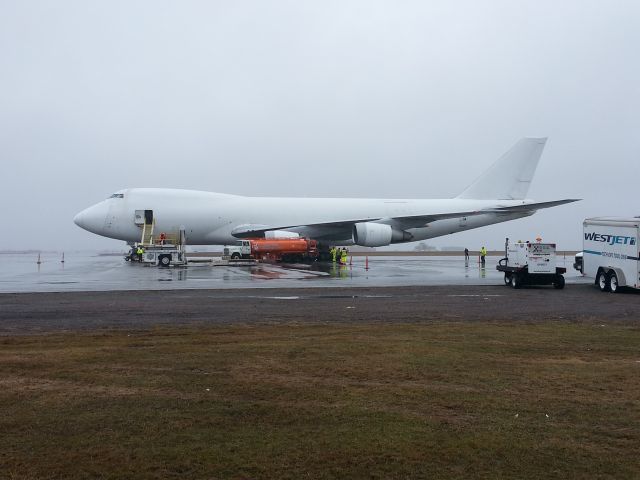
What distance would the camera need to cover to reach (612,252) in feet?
66.2

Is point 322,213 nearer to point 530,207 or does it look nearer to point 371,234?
point 371,234

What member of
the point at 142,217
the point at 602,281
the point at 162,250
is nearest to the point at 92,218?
the point at 142,217

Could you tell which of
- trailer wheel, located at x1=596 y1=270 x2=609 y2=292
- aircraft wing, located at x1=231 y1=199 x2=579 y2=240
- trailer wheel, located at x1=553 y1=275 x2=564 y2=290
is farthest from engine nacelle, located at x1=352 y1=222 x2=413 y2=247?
trailer wheel, located at x1=596 y1=270 x2=609 y2=292

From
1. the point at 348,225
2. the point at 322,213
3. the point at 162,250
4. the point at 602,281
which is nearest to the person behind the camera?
the point at 602,281

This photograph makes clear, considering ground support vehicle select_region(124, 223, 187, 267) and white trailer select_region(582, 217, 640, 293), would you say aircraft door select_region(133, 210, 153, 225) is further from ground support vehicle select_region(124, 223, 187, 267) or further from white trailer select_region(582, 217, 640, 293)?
white trailer select_region(582, 217, 640, 293)

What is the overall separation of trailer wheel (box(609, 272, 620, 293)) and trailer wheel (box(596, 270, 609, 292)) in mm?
190

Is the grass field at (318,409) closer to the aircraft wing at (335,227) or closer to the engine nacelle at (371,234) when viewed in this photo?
the engine nacelle at (371,234)

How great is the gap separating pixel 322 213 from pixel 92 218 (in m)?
15.0

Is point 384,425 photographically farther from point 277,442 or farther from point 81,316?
point 81,316

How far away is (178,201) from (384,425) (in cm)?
3456

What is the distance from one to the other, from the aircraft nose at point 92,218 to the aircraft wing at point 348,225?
828cm

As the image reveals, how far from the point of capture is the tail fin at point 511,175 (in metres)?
41.9

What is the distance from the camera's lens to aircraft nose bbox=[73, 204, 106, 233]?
37.1 m

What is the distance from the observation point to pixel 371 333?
981 centimetres
